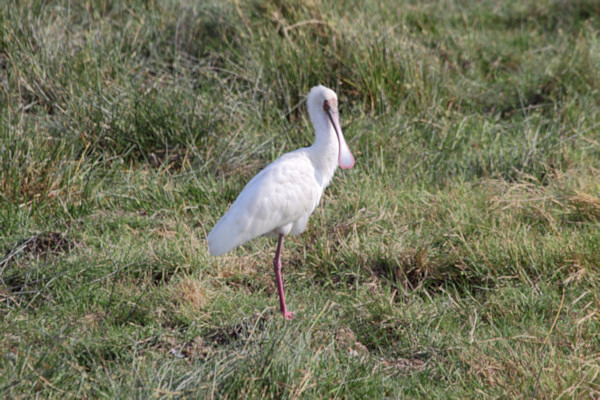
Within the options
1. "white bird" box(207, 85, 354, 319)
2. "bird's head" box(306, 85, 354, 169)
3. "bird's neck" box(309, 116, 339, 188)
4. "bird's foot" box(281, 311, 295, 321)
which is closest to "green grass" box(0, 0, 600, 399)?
"bird's foot" box(281, 311, 295, 321)

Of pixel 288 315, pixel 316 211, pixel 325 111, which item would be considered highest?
pixel 325 111

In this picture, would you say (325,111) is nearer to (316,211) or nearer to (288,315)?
(316,211)

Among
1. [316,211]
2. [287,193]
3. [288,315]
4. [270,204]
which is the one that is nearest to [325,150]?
[287,193]

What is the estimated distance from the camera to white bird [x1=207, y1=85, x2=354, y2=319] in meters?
4.33

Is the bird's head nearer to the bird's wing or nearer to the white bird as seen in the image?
the white bird

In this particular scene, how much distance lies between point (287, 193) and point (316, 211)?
0.91m

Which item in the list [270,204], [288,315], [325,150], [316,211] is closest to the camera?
[288,315]

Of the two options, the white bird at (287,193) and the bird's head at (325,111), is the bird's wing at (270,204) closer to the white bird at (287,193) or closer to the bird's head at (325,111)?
the white bird at (287,193)

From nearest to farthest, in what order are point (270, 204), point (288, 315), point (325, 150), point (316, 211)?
point (288, 315), point (270, 204), point (325, 150), point (316, 211)

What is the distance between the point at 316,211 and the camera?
5.33m

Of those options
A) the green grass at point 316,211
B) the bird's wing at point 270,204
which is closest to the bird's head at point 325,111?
the bird's wing at point 270,204

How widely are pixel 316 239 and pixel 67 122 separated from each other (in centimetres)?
222

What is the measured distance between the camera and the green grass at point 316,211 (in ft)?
11.7

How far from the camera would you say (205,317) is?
13.6 ft
